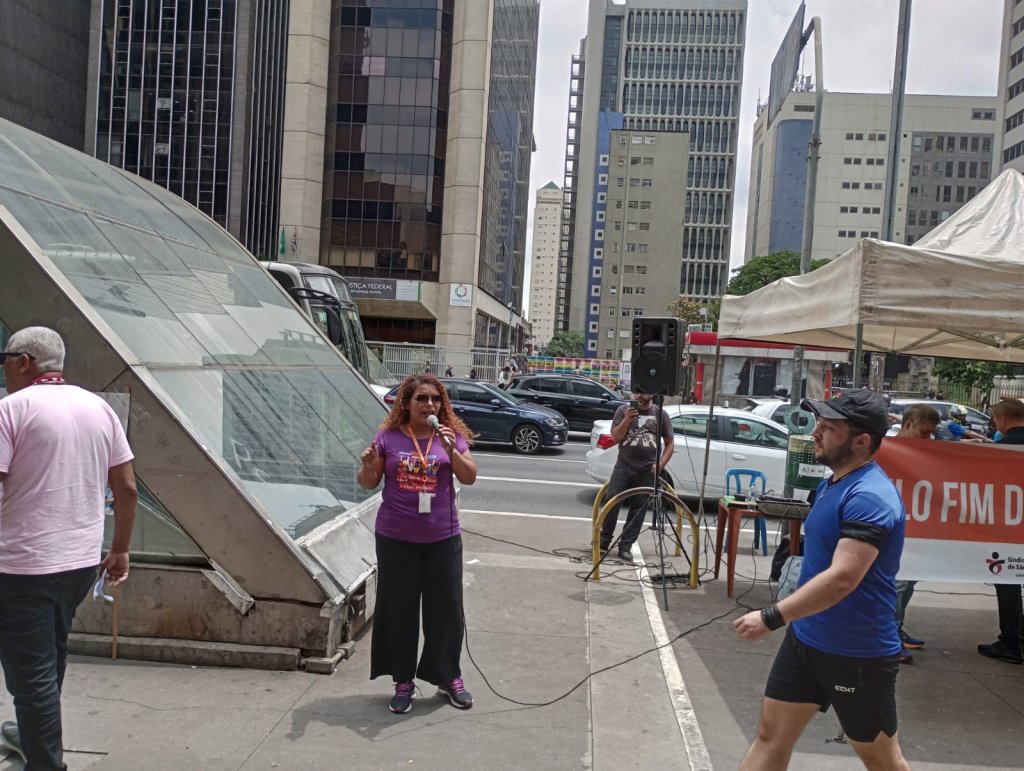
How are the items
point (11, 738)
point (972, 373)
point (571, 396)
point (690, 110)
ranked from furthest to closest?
point (690, 110)
point (972, 373)
point (571, 396)
point (11, 738)

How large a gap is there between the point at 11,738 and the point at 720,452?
9.67 meters

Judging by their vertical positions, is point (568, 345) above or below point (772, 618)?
above

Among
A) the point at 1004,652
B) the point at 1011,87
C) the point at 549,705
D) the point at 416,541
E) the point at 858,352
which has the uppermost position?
the point at 1011,87

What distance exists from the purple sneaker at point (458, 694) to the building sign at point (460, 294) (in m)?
46.9

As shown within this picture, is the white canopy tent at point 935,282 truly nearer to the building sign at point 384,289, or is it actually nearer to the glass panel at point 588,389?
the glass panel at point 588,389

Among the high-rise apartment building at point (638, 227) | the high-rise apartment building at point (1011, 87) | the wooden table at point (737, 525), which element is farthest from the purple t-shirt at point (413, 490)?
the high-rise apartment building at point (638, 227)

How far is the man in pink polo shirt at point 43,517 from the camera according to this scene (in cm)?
331

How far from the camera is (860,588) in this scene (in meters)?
3.06

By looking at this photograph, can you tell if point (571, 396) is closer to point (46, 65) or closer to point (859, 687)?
point (859, 687)

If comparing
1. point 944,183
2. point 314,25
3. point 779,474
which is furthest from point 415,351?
point 944,183

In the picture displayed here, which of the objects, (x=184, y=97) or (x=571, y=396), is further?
(x=184, y=97)

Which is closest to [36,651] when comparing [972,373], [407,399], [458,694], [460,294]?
[407,399]

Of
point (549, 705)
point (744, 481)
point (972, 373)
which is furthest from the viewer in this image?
point (972, 373)

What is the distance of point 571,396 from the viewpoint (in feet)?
75.2
